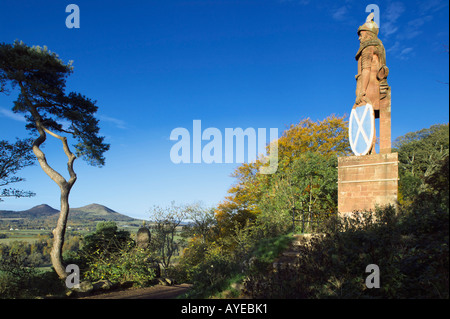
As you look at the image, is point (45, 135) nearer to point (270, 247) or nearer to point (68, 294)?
point (68, 294)

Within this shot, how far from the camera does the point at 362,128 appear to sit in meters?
9.65

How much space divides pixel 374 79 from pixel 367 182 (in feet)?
11.7

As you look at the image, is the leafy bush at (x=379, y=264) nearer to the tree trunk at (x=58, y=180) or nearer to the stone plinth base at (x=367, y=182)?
the stone plinth base at (x=367, y=182)

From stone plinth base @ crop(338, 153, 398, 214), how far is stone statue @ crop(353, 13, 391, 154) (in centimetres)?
65

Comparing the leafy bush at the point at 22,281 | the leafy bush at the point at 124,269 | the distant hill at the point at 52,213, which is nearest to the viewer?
the leafy bush at the point at 22,281

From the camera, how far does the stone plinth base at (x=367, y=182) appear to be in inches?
340

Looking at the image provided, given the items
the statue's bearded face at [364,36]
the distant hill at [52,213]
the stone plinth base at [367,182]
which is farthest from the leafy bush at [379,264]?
the distant hill at [52,213]

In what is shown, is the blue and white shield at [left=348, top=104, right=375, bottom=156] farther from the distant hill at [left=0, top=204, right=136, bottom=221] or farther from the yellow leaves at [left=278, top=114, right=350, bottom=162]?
the distant hill at [left=0, top=204, right=136, bottom=221]

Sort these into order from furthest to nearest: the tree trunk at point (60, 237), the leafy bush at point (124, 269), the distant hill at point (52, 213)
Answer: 1. the distant hill at point (52, 213)
2. the leafy bush at point (124, 269)
3. the tree trunk at point (60, 237)

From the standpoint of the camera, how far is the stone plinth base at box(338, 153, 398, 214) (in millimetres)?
8648

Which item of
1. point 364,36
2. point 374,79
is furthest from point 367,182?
point 364,36

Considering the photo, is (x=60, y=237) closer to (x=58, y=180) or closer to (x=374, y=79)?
(x=58, y=180)

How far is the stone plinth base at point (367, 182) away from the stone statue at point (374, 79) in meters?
0.65
